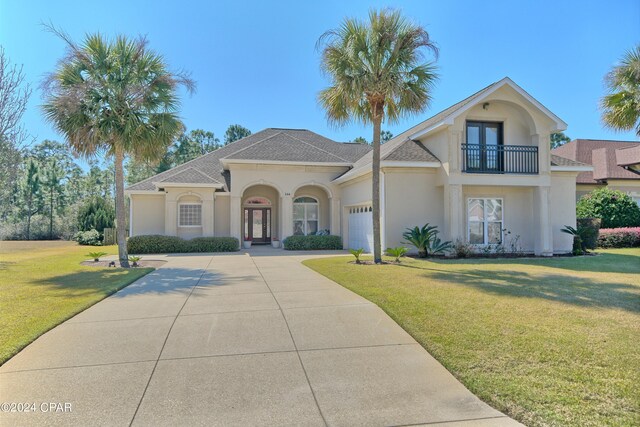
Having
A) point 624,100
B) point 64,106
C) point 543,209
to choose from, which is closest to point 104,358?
point 64,106

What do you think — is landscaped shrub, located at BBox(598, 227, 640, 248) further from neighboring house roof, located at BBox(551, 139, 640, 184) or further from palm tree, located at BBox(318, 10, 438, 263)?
palm tree, located at BBox(318, 10, 438, 263)

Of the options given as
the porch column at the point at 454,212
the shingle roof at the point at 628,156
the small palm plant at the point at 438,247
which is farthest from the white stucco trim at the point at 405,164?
the shingle roof at the point at 628,156

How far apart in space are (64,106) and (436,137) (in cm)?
1395

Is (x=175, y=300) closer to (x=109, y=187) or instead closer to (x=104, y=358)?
(x=104, y=358)

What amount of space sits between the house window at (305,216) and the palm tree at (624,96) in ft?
48.2

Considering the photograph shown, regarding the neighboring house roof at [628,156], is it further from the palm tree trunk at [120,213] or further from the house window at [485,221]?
the palm tree trunk at [120,213]

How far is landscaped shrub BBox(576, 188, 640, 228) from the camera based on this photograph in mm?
20578

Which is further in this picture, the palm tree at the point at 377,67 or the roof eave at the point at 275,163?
the roof eave at the point at 275,163

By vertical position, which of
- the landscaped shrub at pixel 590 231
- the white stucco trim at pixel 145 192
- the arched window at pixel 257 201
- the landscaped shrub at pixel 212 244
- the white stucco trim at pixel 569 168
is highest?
the white stucco trim at pixel 569 168

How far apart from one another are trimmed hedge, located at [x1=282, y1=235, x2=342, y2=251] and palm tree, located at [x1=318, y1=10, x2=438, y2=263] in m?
7.39

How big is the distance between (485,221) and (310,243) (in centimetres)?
856

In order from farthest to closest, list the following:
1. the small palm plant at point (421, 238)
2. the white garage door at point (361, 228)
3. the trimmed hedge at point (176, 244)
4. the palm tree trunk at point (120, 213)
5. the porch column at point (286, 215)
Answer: the porch column at point (286, 215)
the trimmed hedge at point (176, 244)
the white garage door at point (361, 228)
the small palm plant at point (421, 238)
the palm tree trunk at point (120, 213)

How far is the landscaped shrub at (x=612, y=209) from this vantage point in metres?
20.6

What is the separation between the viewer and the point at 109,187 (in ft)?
156
